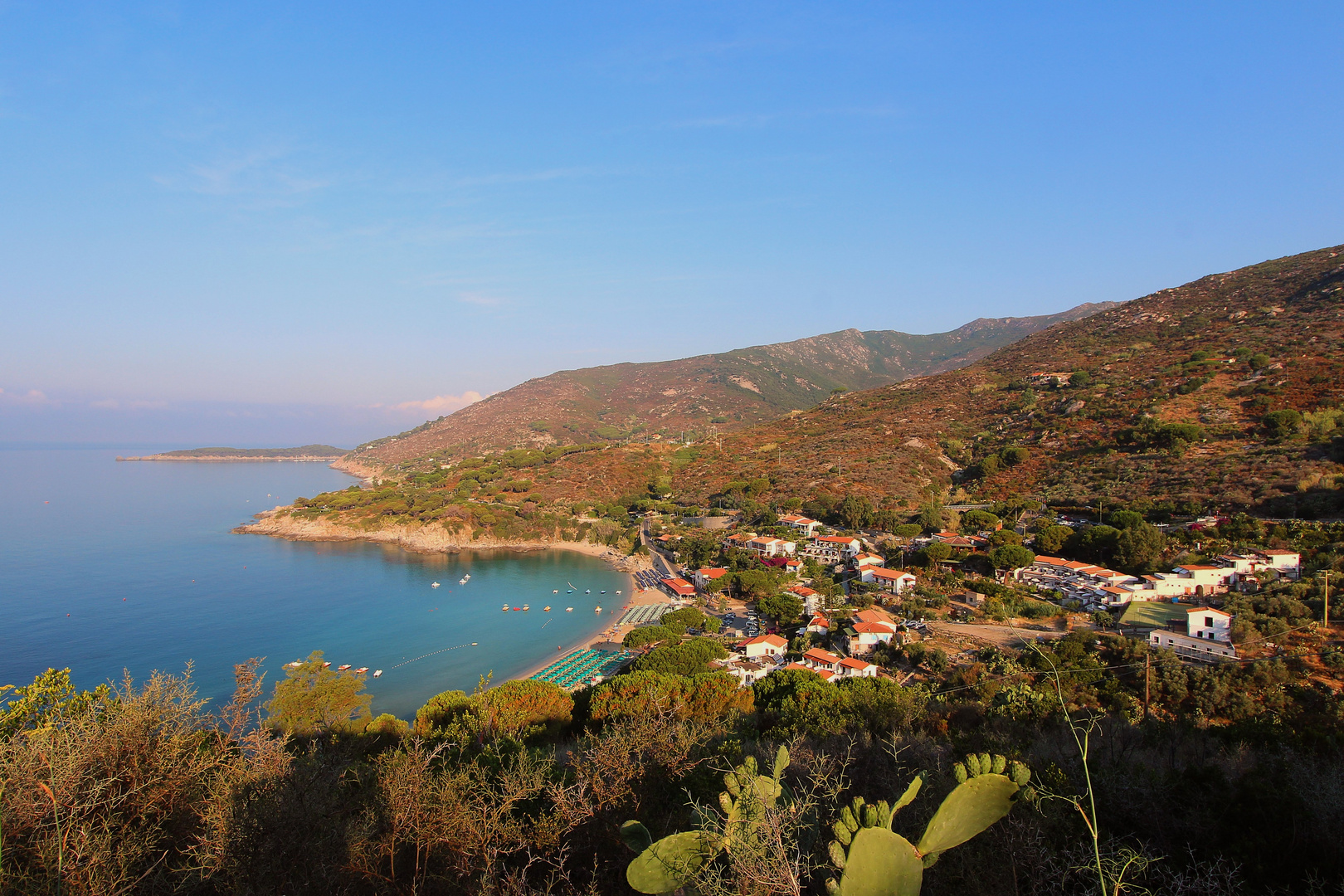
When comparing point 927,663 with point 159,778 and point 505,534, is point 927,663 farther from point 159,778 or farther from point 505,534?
point 505,534

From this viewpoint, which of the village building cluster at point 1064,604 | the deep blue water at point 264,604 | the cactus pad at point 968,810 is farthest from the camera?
the deep blue water at point 264,604

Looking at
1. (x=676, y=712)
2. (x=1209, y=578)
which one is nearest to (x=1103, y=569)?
(x=1209, y=578)

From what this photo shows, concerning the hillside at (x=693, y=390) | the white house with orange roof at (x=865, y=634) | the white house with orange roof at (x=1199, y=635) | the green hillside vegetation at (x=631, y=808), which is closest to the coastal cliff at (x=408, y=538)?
the white house with orange roof at (x=865, y=634)

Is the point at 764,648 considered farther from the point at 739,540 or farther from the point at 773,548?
the point at 739,540

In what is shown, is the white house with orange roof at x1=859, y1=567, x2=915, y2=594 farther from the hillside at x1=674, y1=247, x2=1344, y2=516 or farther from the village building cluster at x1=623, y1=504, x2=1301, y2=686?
the hillside at x1=674, y1=247, x2=1344, y2=516

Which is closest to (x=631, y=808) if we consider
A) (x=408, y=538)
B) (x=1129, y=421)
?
(x=1129, y=421)

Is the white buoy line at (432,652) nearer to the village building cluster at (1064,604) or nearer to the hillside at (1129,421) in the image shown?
the village building cluster at (1064,604)
